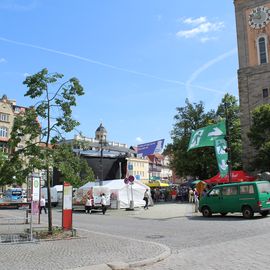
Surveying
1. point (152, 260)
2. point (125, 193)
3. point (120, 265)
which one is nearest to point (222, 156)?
point (125, 193)

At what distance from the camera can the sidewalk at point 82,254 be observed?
9.86m

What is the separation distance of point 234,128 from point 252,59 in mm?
9594

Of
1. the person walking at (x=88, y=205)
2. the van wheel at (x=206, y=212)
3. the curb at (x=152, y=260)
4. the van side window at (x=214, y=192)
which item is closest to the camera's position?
the curb at (x=152, y=260)

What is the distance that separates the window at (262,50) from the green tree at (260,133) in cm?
811

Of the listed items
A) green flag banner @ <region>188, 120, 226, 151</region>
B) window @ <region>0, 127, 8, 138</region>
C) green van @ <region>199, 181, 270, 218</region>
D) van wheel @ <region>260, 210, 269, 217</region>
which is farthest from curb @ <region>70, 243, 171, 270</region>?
window @ <region>0, 127, 8, 138</region>

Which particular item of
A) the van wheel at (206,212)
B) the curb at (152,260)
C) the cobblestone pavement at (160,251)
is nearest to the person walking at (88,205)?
the van wheel at (206,212)

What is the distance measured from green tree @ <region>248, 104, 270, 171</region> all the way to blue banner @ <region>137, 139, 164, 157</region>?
9.78 meters

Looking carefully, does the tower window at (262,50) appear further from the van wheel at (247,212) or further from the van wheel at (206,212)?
the van wheel at (247,212)

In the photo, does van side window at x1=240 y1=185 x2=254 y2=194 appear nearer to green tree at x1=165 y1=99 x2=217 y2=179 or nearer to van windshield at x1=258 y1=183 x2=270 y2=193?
van windshield at x1=258 y1=183 x2=270 y2=193

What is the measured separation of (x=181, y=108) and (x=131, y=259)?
48985 mm

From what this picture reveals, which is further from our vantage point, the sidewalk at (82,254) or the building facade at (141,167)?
the building facade at (141,167)

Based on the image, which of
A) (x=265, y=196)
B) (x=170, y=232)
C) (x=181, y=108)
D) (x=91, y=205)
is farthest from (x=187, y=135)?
(x=170, y=232)

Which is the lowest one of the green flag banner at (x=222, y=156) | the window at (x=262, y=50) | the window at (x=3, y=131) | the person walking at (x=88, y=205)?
the person walking at (x=88, y=205)

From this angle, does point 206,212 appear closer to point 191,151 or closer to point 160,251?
point 160,251
